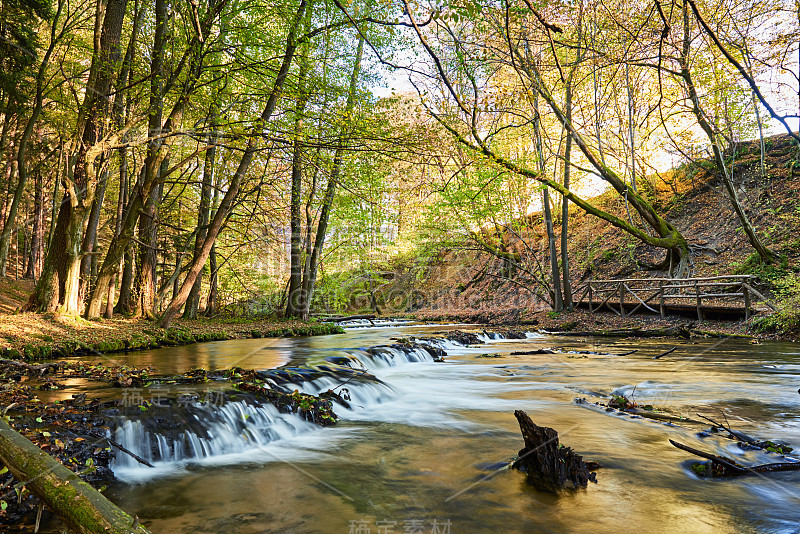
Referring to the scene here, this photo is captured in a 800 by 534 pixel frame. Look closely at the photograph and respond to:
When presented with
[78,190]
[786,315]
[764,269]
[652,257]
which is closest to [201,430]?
[78,190]

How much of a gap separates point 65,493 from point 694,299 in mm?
19258

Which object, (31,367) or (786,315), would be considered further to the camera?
(786,315)

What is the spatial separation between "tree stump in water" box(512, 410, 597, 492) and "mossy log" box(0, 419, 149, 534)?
2.96 meters

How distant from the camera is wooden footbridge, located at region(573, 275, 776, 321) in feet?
45.9

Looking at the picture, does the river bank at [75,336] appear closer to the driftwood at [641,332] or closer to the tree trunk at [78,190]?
the tree trunk at [78,190]

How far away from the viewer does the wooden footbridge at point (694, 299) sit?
14.0m

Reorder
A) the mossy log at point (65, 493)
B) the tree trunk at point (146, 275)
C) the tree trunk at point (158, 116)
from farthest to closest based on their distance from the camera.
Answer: the tree trunk at point (146, 275)
the tree trunk at point (158, 116)
the mossy log at point (65, 493)

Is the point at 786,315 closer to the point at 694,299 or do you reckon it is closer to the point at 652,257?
the point at 694,299

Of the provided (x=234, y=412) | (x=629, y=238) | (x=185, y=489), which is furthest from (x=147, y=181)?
(x=629, y=238)

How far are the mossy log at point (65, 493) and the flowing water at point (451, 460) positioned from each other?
1.10m

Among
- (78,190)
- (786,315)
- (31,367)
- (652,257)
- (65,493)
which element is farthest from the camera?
(652,257)

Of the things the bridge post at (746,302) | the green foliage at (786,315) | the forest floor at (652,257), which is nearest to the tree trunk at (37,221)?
the forest floor at (652,257)

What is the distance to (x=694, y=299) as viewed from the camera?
16.9m

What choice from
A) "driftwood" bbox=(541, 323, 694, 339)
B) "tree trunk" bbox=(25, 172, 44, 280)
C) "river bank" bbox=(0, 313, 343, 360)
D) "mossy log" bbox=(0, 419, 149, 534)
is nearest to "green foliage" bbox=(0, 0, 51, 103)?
"river bank" bbox=(0, 313, 343, 360)
